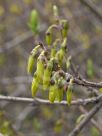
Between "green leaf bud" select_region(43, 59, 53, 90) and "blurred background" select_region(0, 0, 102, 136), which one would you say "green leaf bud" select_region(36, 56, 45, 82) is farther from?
"blurred background" select_region(0, 0, 102, 136)

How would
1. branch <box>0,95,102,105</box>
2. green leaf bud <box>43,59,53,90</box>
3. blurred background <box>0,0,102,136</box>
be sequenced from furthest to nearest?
blurred background <box>0,0,102,136</box> → branch <box>0,95,102,105</box> → green leaf bud <box>43,59,53,90</box>

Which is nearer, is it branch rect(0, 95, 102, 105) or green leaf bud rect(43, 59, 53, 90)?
green leaf bud rect(43, 59, 53, 90)

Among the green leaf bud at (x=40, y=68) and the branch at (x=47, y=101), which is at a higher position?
the green leaf bud at (x=40, y=68)

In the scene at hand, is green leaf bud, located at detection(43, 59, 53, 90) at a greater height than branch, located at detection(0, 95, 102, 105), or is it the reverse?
green leaf bud, located at detection(43, 59, 53, 90)

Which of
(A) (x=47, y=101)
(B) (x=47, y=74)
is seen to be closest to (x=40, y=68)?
(B) (x=47, y=74)

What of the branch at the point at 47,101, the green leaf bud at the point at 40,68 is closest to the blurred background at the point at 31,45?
the branch at the point at 47,101

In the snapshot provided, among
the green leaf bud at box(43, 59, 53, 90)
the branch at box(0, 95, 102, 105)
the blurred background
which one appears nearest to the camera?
the green leaf bud at box(43, 59, 53, 90)

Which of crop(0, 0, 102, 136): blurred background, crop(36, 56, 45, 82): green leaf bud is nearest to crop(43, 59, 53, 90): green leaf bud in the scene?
crop(36, 56, 45, 82): green leaf bud

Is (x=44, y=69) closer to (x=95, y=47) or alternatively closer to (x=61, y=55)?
(x=61, y=55)

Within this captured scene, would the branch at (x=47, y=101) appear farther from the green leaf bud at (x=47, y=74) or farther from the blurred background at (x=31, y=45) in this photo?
the blurred background at (x=31, y=45)

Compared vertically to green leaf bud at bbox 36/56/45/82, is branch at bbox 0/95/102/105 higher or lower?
lower

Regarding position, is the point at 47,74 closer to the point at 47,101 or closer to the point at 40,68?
the point at 40,68

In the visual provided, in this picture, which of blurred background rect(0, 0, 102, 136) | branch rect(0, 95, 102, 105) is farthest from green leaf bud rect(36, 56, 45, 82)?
blurred background rect(0, 0, 102, 136)
